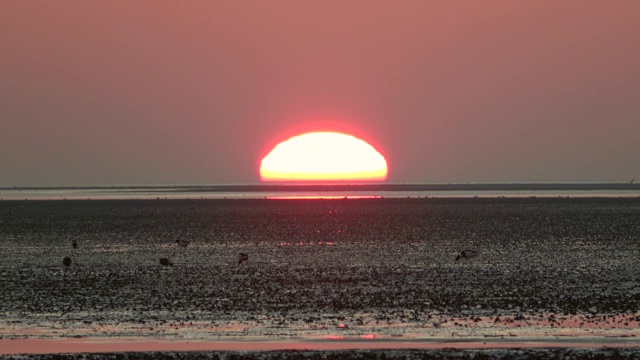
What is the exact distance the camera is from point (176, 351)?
66.9 feet

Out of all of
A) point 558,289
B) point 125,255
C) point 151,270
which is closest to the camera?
point 558,289

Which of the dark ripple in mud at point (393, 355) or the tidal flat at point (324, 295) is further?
the tidal flat at point (324, 295)

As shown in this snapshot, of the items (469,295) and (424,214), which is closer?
(469,295)

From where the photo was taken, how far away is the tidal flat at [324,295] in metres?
21.3

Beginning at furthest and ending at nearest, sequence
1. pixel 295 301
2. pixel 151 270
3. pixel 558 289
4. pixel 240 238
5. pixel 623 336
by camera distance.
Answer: pixel 240 238 < pixel 151 270 < pixel 558 289 < pixel 295 301 < pixel 623 336

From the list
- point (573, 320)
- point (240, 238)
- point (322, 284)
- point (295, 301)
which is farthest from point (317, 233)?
point (573, 320)

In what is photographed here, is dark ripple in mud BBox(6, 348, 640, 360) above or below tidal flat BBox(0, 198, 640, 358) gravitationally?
above

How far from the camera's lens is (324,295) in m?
28.9

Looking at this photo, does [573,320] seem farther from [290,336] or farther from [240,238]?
[240,238]

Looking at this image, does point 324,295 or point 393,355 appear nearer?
point 393,355

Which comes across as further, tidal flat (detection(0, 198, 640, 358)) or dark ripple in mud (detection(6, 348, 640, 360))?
tidal flat (detection(0, 198, 640, 358))

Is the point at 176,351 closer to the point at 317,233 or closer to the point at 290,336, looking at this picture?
the point at 290,336

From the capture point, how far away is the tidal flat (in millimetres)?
21312

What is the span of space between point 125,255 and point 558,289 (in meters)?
20.3
